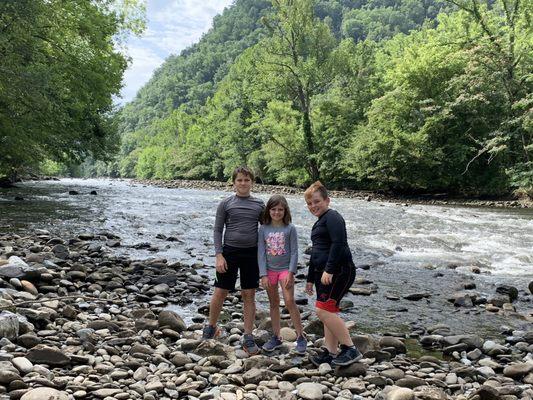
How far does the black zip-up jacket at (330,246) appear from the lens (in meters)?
4.99

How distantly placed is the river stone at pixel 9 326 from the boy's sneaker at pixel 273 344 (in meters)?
2.82

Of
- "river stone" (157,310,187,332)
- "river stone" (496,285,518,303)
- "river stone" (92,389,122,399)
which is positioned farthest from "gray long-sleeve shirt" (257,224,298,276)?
"river stone" (496,285,518,303)

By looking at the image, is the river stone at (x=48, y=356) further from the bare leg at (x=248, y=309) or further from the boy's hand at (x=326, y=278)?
the boy's hand at (x=326, y=278)

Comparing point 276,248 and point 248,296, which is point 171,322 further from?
point 276,248

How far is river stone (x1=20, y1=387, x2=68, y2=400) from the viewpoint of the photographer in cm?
375

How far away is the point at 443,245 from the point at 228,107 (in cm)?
6006

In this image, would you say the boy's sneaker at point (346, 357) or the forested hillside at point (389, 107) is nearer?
the boy's sneaker at point (346, 357)

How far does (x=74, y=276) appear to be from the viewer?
27.6ft

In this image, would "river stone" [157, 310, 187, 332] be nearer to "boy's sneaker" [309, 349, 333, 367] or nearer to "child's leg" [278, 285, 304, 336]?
"child's leg" [278, 285, 304, 336]

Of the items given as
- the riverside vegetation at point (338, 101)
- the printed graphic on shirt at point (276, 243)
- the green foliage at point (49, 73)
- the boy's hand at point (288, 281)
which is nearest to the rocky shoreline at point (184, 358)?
the boy's hand at point (288, 281)

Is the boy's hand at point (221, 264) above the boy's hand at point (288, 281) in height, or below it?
above

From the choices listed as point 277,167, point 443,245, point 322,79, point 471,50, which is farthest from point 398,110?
point 443,245

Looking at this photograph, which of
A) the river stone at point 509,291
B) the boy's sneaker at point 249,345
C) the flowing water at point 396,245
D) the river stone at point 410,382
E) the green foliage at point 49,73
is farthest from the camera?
the green foliage at point 49,73

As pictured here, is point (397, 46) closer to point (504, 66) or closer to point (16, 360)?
A: point (504, 66)
